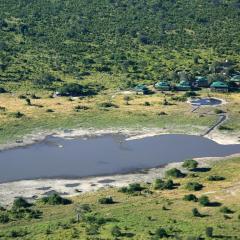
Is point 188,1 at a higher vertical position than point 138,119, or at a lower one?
higher

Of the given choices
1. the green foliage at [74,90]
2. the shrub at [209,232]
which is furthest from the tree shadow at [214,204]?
the green foliage at [74,90]

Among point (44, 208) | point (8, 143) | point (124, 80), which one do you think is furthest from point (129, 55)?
point (44, 208)

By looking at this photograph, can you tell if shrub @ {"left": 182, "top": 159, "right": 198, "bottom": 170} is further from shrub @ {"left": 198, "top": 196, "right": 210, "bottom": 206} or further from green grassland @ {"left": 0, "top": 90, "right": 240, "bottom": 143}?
green grassland @ {"left": 0, "top": 90, "right": 240, "bottom": 143}

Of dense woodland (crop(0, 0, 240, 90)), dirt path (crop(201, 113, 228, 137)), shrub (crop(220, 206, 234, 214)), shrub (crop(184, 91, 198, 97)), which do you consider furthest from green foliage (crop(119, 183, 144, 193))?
dense woodland (crop(0, 0, 240, 90))

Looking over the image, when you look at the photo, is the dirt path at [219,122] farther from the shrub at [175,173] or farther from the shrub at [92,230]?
→ the shrub at [92,230]

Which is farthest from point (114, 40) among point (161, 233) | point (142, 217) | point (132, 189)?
point (161, 233)

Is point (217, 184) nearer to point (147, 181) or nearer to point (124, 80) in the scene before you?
point (147, 181)
